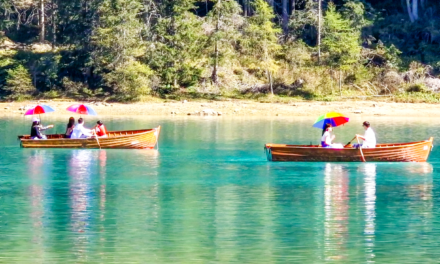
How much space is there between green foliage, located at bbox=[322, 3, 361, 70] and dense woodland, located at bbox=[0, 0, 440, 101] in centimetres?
7

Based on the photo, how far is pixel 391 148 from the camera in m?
32.8

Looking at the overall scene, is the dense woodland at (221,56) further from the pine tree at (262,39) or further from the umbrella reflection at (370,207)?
the umbrella reflection at (370,207)

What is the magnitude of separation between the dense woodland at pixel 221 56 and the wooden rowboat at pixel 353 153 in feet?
91.2

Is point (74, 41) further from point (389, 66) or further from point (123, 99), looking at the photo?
point (389, 66)

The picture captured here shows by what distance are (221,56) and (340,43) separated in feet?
28.0

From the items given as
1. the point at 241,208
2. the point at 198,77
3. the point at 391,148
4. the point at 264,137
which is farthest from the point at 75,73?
the point at 241,208

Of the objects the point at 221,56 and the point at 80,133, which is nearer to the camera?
the point at 80,133

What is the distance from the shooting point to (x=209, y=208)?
76.1 feet

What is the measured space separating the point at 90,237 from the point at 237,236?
3276mm

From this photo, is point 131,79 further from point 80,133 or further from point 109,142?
point 109,142

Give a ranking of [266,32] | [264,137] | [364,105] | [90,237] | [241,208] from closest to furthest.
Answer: [90,237] < [241,208] < [264,137] < [364,105] < [266,32]

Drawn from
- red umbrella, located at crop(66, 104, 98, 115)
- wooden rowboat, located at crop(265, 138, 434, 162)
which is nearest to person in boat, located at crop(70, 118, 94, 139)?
red umbrella, located at crop(66, 104, 98, 115)

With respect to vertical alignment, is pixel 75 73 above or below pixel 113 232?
above

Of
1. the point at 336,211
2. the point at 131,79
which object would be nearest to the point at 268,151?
the point at 336,211
